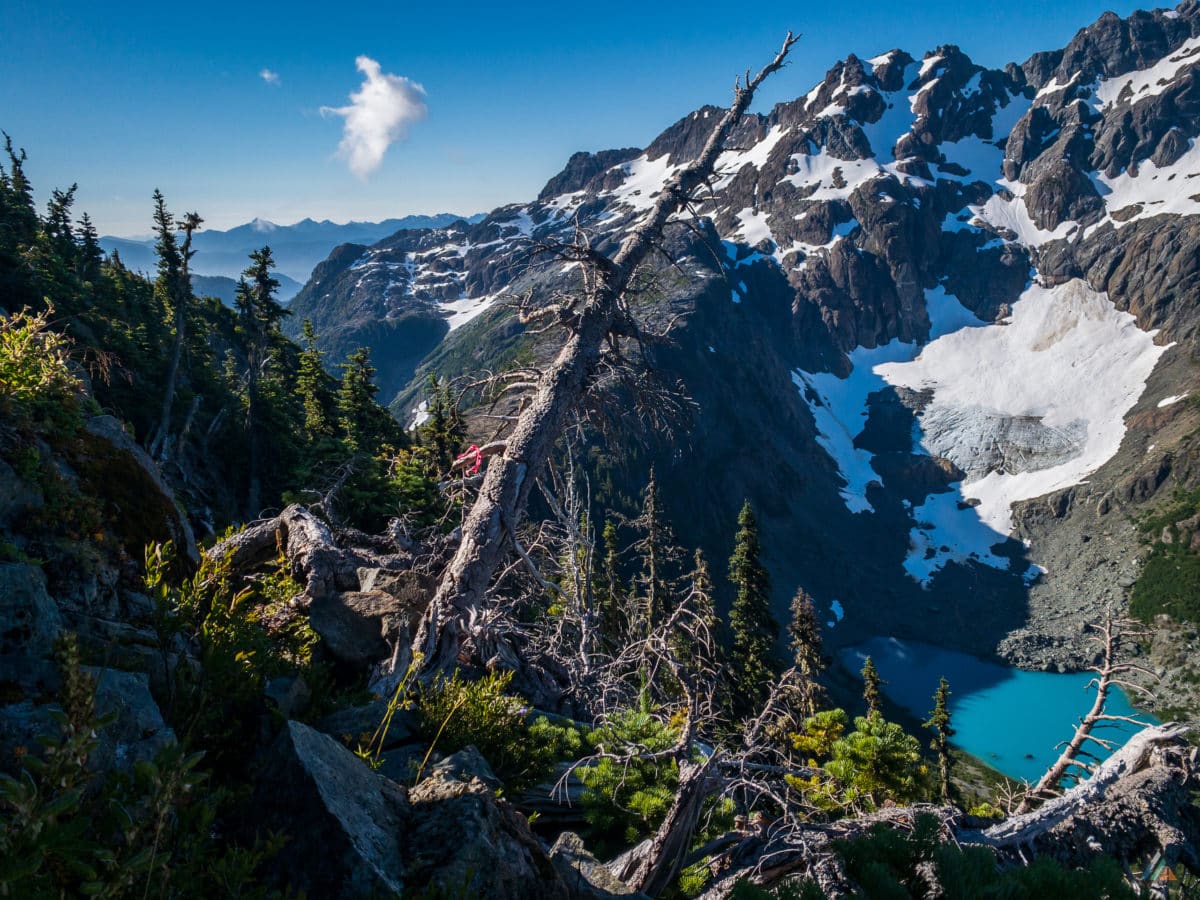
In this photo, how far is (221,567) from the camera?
482cm

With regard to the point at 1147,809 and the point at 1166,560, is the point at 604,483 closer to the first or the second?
the point at 1166,560

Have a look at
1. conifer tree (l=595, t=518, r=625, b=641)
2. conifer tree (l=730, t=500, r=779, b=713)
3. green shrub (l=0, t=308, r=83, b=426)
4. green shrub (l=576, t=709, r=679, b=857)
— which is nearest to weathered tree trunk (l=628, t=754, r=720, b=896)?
green shrub (l=576, t=709, r=679, b=857)

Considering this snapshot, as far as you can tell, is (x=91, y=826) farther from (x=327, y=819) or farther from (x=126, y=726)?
(x=327, y=819)

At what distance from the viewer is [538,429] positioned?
732 centimetres

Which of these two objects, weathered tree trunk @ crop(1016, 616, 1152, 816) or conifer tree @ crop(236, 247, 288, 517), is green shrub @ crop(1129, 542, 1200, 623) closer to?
weathered tree trunk @ crop(1016, 616, 1152, 816)

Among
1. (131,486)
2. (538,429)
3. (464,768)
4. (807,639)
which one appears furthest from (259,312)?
(464,768)

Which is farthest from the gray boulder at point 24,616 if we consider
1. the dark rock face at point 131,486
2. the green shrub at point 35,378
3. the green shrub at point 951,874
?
the green shrub at point 951,874

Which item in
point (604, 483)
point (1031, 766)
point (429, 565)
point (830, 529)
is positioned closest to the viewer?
point (429, 565)

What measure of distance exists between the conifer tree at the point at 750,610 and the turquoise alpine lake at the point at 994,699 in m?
62.2

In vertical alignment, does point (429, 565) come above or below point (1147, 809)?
above

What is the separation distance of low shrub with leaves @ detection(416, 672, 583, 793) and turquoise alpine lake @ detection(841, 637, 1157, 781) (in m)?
91.5

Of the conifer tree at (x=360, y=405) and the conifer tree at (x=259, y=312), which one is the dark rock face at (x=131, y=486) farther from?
the conifer tree at (x=259, y=312)

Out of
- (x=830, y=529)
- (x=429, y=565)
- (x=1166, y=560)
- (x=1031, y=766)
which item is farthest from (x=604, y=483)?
(x=429, y=565)

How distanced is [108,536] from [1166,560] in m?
159
